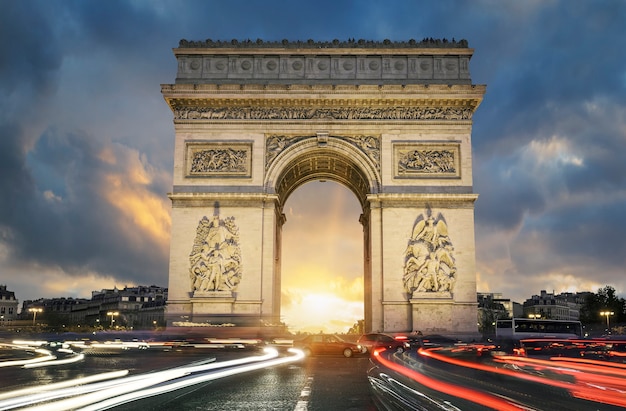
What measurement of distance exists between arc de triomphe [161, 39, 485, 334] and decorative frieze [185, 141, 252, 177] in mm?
51

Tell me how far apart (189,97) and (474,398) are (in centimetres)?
2621

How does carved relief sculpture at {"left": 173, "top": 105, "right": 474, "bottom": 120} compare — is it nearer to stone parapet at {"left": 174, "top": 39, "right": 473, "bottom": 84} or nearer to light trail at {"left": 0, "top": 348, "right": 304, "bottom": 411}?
stone parapet at {"left": 174, "top": 39, "right": 473, "bottom": 84}

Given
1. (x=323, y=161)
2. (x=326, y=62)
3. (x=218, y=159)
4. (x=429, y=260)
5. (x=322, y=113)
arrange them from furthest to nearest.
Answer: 1. (x=323, y=161)
2. (x=326, y=62)
3. (x=322, y=113)
4. (x=218, y=159)
5. (x=429, y=260)

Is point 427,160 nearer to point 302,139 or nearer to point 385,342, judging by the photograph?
point 302,139

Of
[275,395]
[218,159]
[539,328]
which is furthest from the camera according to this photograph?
[539,328]

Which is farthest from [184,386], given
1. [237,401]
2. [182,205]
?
[182,205]

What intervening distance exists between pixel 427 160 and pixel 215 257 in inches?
457

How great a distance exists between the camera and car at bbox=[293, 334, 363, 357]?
24750mm

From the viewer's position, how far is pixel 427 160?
3344cm

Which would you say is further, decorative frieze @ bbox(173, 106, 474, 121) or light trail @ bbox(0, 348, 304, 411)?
decorative frieze @ bbox(173, 106, 474, 121)

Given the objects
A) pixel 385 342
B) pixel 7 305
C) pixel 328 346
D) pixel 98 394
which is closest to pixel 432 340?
pixel 385 342

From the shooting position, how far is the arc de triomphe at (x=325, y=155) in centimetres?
3209

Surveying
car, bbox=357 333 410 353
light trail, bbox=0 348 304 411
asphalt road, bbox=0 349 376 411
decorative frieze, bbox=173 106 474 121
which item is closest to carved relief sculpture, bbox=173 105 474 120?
decorative frieze, bbox=173 106 474 121

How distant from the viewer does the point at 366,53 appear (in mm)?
34156
